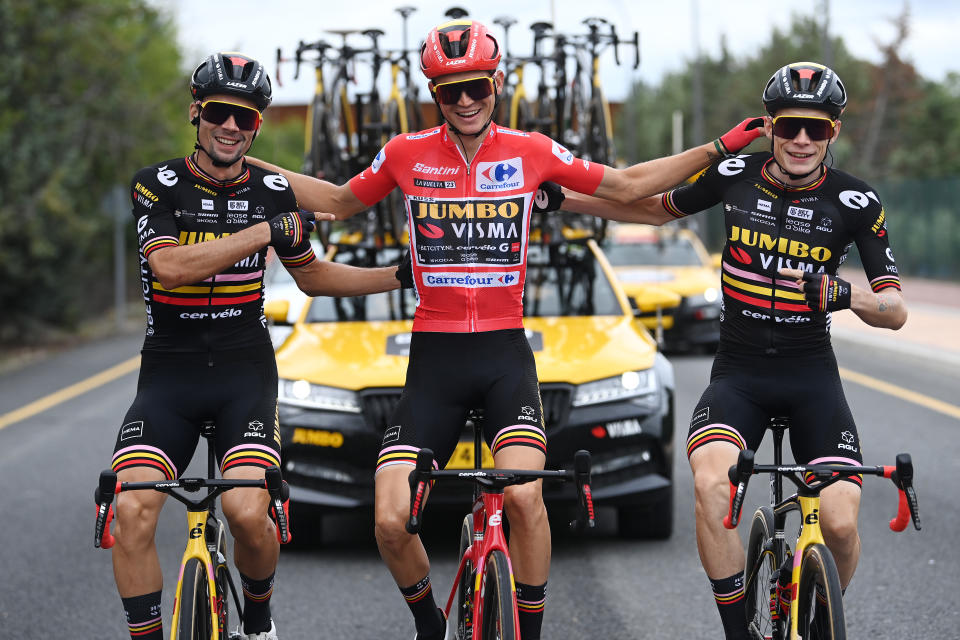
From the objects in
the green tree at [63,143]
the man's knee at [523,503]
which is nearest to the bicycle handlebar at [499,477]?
the man's knee at [523,503]

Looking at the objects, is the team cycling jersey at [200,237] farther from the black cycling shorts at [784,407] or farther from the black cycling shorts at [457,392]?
the black cycling shorts at [784,407]

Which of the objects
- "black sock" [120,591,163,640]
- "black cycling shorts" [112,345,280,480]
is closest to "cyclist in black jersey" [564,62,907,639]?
"black cycling shorts" [112,345,280,480]

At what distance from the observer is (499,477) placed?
438 cm

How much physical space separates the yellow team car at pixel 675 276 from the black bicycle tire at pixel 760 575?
984 cm

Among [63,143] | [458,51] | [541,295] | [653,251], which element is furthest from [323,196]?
[63,143]

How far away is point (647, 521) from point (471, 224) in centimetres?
317

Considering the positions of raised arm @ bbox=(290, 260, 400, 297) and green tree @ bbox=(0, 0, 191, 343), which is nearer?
raised arm @ bbox=(290, 260, 400, 297)

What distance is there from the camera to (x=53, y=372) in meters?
17.5

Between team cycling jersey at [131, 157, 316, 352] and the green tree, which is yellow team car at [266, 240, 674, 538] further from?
the green tree

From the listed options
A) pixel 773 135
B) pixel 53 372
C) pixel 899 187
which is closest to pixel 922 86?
pixel 899 187

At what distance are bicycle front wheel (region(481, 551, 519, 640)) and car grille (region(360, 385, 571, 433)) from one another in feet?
8.47

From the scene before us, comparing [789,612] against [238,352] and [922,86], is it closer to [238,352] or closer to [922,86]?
[238,352]

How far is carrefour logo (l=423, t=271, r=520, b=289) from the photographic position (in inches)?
191

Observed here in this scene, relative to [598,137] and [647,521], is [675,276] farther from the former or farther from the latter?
[647,521]
